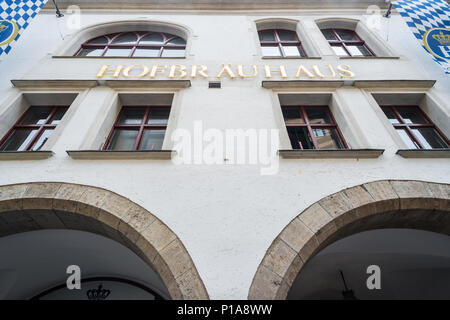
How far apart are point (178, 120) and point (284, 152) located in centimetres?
213

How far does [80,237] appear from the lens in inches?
151

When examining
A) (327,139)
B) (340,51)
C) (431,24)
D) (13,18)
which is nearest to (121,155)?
(327,139)

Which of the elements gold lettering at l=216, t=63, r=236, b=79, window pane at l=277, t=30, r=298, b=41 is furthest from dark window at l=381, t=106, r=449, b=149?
window pane at l=277, t=30, r=298, b=41

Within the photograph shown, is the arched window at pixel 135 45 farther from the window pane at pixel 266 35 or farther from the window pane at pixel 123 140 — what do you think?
the window pane at pixel 123 140

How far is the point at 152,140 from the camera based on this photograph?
4.75 metres

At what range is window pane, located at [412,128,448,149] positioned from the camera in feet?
15.0

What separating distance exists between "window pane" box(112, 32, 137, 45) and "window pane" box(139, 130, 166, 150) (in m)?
4.46

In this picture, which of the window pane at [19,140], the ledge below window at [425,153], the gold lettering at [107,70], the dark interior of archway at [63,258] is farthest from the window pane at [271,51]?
the dark interior of archway at [63,258]

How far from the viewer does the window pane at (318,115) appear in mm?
5155

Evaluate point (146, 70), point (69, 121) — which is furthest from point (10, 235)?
point (146, 70)

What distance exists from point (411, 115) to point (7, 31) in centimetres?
949

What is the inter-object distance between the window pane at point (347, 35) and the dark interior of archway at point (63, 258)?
9.06 m

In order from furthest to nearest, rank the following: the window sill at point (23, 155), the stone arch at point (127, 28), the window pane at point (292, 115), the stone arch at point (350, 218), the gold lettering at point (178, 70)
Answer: the stone arch at point (127, 28), the gold lettering at point (178, 70), the window pane at point (292, 115), the window sill at point (23, 155), the stone arch at point (350, 218)

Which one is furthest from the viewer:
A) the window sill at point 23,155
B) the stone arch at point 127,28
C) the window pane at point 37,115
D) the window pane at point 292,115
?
the stone arch at point 127,28
